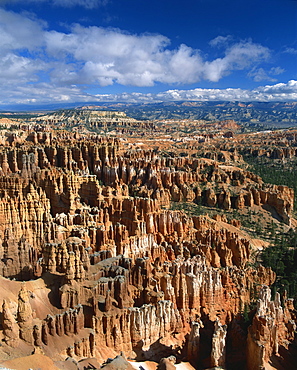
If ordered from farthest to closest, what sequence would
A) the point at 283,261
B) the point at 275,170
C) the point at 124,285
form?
the point at 275,170 < the point at 283,261 < the point at 124,285

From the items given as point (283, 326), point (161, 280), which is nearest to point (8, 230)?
point (161, 280)

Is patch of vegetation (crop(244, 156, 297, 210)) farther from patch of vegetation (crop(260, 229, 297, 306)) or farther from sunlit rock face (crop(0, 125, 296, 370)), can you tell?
sunlit rock face (crop(0, 125, 296, 370))

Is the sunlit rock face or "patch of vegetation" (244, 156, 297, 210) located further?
"patch of vegetation" (244, 156, 297, 210)

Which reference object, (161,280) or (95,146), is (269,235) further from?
(95,146)

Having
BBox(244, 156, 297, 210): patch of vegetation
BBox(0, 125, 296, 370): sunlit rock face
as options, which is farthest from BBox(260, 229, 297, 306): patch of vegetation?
BBox(244, 156, 297, 210): patch of vegetation

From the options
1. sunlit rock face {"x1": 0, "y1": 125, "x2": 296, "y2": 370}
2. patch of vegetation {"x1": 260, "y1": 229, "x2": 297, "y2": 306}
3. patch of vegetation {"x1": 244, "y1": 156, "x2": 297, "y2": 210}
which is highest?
patch of vegetation {"x1": 244, "y1": 156, "x2": 297, "y2": 210}

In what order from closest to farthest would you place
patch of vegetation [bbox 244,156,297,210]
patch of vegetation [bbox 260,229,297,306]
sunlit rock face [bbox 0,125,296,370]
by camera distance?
sunlit rock face [bbox 0,125,296,370] < patch of vegetation [bbox 260,229,297,306] < patch of vegetation [bbox 244,156,297,210]

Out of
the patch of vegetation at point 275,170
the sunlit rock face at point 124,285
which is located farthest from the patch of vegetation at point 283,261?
the patch of vegetation at point 275,170

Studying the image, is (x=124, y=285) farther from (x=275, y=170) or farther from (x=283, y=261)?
(x=275, y=170)

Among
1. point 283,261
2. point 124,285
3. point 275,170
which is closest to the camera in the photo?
point 124,285

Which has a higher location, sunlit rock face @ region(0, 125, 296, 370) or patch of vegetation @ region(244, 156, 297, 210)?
patch of vegetation @ region(244, 156, 297, 210)

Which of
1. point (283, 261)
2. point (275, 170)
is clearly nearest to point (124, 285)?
point (283, 261)

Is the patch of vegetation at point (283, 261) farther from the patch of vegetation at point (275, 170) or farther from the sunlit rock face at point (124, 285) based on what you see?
the patch of vegetation at point (275, 170)

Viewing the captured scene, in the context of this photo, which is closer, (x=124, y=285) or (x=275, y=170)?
(x=124, y=285)
